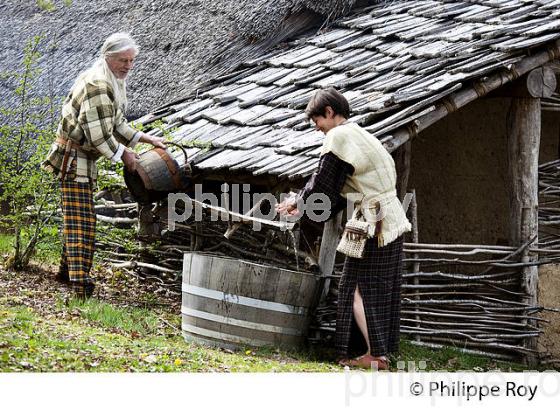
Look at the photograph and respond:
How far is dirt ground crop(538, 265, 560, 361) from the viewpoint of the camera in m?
8.08

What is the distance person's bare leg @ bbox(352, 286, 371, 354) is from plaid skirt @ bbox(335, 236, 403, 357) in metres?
0.02

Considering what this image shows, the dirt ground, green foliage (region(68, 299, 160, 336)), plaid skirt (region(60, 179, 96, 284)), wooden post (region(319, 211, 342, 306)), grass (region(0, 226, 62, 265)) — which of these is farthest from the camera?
grass (region(0, 226, 62, 265))

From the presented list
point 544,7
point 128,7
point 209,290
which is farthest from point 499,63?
point 128,7

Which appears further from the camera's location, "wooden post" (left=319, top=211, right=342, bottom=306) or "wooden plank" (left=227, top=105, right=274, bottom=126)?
"wooden plank" (left=227, top=105, right=274, bottom=126)

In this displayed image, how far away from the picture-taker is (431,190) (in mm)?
9039

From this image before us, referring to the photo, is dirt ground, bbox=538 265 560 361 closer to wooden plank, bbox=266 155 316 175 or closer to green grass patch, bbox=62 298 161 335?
wooden plank, bbox=266 155 316 175

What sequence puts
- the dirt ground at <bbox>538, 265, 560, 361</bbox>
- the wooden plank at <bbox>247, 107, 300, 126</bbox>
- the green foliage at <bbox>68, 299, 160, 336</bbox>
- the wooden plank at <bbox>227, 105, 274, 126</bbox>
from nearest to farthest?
the green foliage at <bbox>68, 299, 160, 336</bbox> < the dirt ground at <bbox>538, 265, 560, 361</bbox> < the wooden plank at <bbox>247, 107, 300, 126</bbox> < the wooden plank at <bbox>227, 105, 274, 126</bbox>

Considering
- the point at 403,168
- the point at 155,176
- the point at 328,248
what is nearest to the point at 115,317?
the point at 155,176

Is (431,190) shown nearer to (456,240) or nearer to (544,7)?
(456,240)

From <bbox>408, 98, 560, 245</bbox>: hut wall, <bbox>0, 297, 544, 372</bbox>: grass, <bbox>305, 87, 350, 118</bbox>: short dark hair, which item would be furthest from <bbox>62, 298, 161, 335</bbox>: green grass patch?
<bbox>408, 98, 560, 245</bbox>: hut wall

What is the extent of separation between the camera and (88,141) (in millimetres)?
7539

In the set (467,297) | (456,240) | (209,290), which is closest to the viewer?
(209,290)

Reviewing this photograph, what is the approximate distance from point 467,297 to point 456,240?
951mm

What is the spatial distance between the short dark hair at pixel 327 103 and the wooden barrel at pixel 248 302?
100 cm
